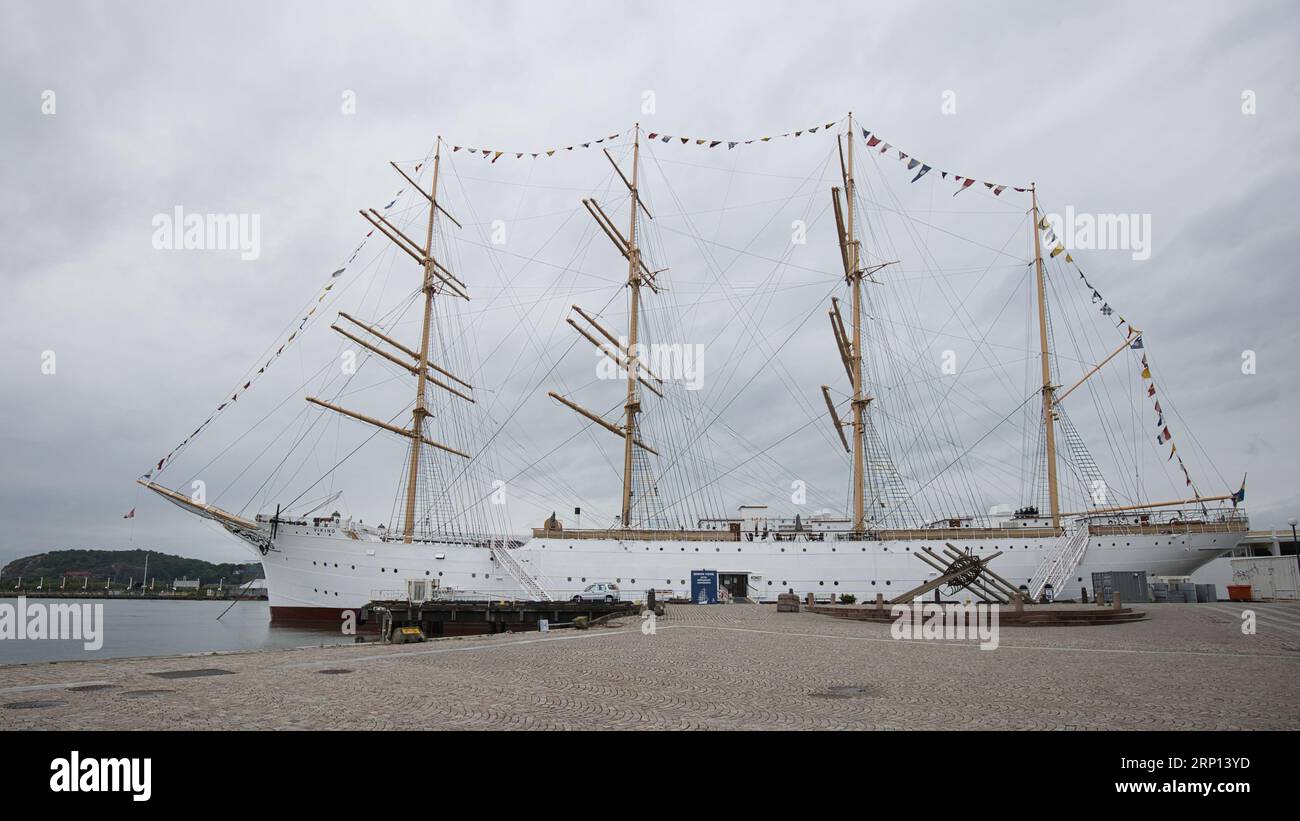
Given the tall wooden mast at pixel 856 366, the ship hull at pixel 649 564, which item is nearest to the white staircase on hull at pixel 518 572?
the ship hull at pixel 649 564

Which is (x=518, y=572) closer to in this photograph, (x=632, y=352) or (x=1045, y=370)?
(x=632, y=352)

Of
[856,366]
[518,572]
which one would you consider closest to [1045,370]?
[856,366]

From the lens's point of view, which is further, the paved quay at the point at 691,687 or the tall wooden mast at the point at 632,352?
the tall wooden mast at the point at 632,352

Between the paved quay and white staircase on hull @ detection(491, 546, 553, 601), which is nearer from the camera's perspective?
the paved quay

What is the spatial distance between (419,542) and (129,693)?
34464 millimetres

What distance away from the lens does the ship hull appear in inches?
1544

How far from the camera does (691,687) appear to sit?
10117mm

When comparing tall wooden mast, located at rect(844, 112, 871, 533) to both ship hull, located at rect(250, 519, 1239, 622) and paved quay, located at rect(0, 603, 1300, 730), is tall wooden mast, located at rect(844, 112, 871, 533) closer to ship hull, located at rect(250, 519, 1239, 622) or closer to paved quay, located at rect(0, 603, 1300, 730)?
ship hull, located at rect(250, 519, 1239, 622)

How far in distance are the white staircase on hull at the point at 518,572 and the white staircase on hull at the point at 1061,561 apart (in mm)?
25678

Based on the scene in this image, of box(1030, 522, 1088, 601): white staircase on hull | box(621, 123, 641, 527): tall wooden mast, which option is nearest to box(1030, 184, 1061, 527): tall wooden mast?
box(1030, 522, 1088, 601): white staircase on hull

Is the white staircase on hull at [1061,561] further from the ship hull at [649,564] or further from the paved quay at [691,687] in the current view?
the paved quay at [691,687]

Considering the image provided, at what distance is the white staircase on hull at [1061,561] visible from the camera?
38.0 metres

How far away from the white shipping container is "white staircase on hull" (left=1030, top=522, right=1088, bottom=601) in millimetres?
8267
